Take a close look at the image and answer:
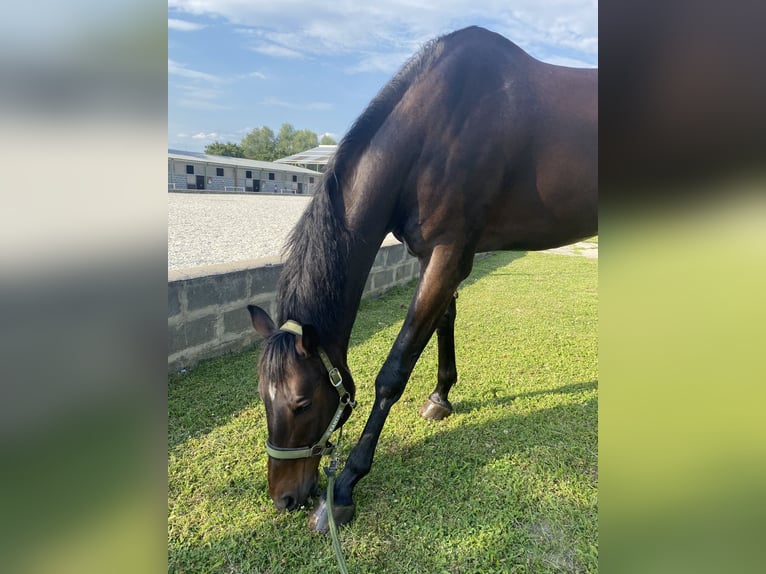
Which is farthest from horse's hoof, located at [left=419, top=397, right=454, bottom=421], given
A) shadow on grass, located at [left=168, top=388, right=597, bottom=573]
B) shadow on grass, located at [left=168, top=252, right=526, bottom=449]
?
shadow on grass, located at [left=168, top=252, right=526, bottom=449]

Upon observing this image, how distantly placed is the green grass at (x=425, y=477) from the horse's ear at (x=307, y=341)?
85cm

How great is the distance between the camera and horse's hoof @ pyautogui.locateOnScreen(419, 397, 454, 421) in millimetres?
3064

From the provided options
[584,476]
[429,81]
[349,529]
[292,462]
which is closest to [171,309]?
[292,462]

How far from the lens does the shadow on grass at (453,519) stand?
1.89 m

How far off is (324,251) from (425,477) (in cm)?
138

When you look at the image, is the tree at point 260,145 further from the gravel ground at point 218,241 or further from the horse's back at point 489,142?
the horse's back at point 489,142

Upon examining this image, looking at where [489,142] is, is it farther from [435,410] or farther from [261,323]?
[435,410]

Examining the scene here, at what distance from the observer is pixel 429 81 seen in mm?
2238
